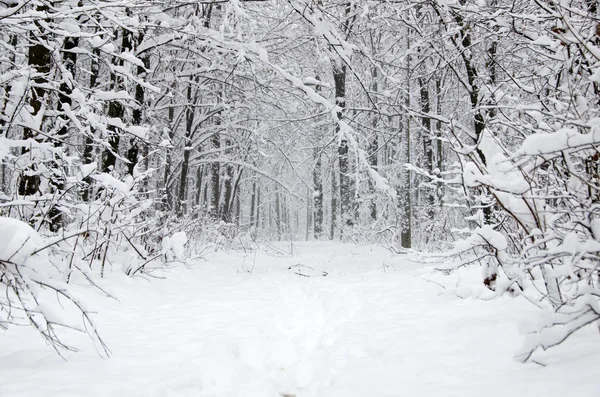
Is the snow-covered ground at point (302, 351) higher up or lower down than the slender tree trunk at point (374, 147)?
lower down

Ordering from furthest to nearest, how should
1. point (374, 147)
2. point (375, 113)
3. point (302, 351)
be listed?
point (374, 147), point (375, 113), point (302, 351)

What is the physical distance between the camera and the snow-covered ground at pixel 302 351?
1.74m

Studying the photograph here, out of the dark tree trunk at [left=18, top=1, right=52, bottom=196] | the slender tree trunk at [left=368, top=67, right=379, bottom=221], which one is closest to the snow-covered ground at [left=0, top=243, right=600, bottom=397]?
the dark tree trunk at [left=18, top=1, right=52, bottom=196]

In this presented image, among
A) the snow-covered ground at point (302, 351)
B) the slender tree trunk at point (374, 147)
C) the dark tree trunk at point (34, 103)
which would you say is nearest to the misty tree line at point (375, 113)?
the dark tree trunk at point (34, 103)

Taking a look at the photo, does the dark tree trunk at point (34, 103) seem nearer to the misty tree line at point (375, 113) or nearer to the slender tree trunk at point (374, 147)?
the misty tree line at point (375, 113)

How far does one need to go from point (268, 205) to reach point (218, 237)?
2879 cm

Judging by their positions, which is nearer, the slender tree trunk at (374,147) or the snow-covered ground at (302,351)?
the snow-covered ground at (302,351)

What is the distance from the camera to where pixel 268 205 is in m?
37.7

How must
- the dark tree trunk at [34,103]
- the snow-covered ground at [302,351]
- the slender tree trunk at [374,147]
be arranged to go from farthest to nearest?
1. the slender tree trunk at [374,147]
2. the dark tree trunk at [34,103]
3. the snow-covered ground at [302,351]

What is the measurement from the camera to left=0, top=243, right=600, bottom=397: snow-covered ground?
68.7 inches

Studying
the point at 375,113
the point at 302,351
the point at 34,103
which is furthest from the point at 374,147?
the point at 302,351

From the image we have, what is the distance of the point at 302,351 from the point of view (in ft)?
8.88

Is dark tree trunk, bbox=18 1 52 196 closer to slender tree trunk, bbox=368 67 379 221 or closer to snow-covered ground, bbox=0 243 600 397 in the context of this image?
snow-covered ground, bbox=0 243 600 397

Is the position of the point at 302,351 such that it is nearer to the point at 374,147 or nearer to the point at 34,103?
the point at 34,103
